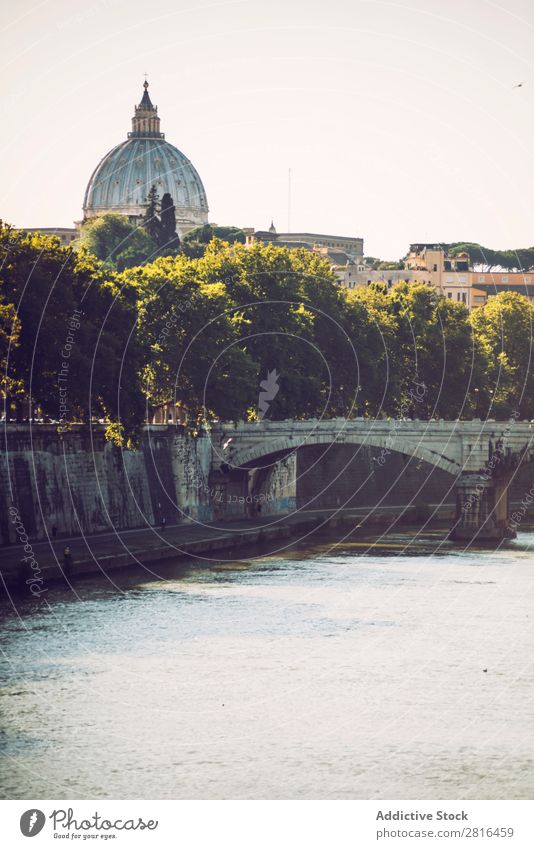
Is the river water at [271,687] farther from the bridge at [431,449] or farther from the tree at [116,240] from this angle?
the tree at [116,240]

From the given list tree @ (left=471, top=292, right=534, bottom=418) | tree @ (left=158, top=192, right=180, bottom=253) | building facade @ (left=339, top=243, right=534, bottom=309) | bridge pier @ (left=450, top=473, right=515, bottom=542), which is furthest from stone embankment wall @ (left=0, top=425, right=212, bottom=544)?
building facade @ (left=339, top=243, right=534, bottom=309)

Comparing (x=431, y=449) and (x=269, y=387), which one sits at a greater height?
(x=269, y=387)

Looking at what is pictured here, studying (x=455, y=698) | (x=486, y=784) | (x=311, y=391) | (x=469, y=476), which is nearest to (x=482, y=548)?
(x=469, y=476)

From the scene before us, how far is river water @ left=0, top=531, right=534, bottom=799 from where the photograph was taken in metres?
32.7

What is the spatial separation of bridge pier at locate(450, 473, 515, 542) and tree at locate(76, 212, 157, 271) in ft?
190

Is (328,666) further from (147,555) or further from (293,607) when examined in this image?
(147,555)

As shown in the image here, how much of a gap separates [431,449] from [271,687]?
3421cm

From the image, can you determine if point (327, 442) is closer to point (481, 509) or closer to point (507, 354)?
point (481, 509)

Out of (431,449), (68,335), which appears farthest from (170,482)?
(68,335)
